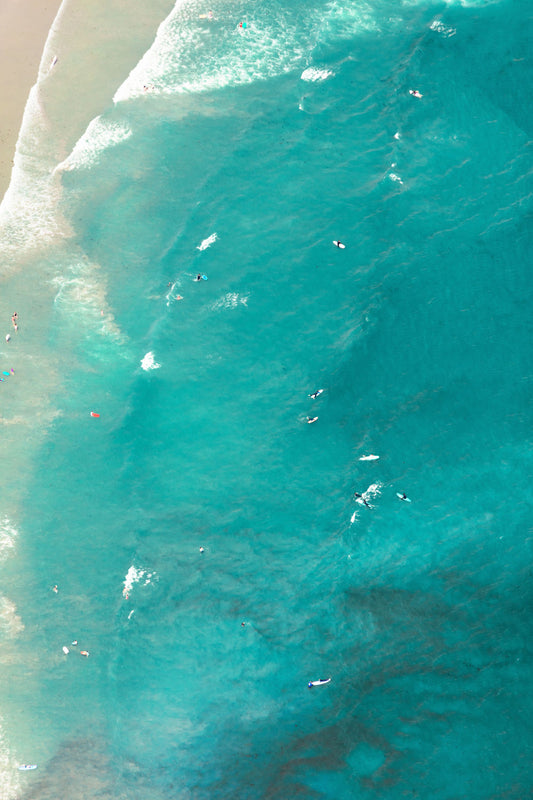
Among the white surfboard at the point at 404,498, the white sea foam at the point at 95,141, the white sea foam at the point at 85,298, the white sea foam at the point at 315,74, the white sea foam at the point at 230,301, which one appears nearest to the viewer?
the white surfboard at the point at 404,498

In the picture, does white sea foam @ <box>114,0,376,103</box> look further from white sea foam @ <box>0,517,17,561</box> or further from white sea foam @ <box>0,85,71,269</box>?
white sea foam @ <box>0,517,17,561</box>

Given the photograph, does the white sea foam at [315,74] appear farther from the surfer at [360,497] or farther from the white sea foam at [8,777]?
the white sea foam at [8,777]

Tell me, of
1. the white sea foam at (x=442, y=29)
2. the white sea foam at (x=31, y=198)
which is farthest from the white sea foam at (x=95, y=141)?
the white sea foam at (x=442, y=29)

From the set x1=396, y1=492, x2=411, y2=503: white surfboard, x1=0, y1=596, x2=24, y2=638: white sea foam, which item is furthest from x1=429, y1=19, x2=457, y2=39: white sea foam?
x1=0, y1=596, x2=24, y2=638: white sea foam

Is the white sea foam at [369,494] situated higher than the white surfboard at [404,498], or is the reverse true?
the white sea foam at [369,494]

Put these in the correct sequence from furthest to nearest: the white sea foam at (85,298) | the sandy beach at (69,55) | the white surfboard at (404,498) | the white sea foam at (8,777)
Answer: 1. the sandy beach at (69,55)
2. the white sea foam at (85,298)
3. the white surfboard at (404,498)
4. the white sea foam at (8,777)

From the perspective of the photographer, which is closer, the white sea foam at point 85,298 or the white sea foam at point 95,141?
the white sea foam at point 85,298
